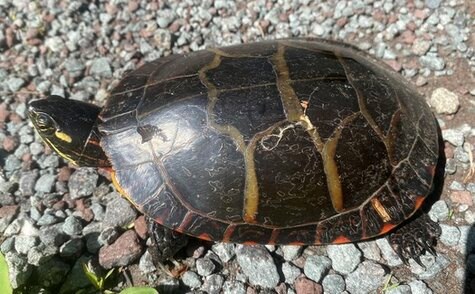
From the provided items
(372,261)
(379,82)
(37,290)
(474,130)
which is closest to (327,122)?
(379,82)

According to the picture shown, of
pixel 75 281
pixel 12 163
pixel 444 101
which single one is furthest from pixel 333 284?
pixel 12 163

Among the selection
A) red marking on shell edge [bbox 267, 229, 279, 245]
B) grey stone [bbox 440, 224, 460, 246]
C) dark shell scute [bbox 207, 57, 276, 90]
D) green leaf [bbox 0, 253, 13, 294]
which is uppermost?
dark shell scute [bbox 207, 57, 276, 90]

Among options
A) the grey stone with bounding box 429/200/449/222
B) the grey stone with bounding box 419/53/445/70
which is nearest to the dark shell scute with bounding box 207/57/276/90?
the grey stone with bounding box 429/200/449/222

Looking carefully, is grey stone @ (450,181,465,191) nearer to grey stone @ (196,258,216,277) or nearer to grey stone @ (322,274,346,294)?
grey stone @ (322,274,346,294)

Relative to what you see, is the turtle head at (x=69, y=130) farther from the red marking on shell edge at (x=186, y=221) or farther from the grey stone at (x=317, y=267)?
the grey stone at (x=317, y=267)

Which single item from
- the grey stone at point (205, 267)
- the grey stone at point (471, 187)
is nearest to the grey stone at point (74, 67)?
the grey stone at point (205, 267)
